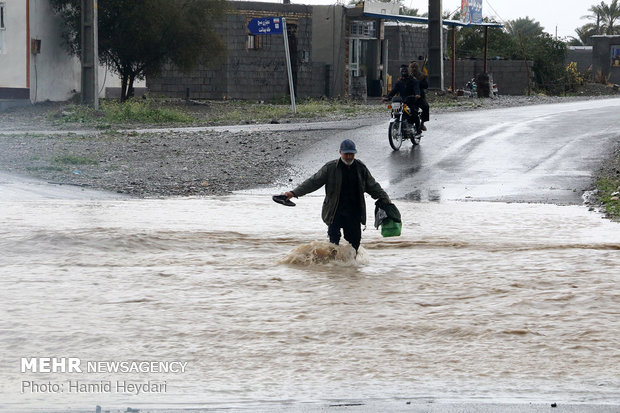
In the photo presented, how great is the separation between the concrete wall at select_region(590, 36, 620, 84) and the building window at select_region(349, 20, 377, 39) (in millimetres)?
18865

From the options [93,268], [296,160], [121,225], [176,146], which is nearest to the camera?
[93,268]

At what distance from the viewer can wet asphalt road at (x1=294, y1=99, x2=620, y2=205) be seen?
55.0ft

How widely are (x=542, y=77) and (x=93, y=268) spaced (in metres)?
42.1

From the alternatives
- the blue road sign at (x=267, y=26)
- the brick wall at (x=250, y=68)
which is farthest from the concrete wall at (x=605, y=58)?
the blue road sign at (x=267, y=26)

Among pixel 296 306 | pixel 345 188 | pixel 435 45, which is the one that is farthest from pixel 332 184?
pixel 435 45

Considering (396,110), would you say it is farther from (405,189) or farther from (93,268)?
(93,268)

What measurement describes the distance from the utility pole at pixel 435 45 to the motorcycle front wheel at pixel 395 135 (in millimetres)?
16036

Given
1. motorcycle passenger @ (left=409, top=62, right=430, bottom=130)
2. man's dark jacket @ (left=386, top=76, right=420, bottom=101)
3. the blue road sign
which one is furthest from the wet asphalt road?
the blue road sign

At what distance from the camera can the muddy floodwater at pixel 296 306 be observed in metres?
6.79

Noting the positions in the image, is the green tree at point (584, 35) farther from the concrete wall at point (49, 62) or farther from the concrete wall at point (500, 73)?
the concrete wall at point (49, 62)

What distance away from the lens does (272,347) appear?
7.83m

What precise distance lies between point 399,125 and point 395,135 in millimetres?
240

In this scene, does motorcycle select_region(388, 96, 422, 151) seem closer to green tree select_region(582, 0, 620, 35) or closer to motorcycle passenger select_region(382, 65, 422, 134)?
motorcycle passenger select_region(382, 65, 422, 134)

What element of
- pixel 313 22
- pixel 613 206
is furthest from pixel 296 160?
pixel 313 22
